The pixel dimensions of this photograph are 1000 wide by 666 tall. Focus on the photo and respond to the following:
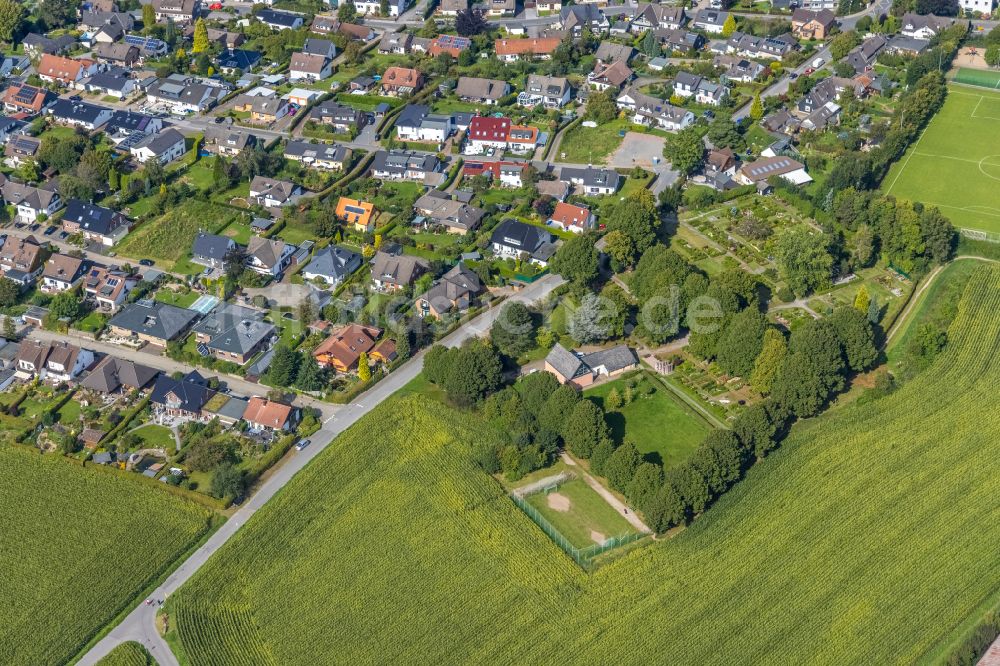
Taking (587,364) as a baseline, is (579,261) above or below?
above

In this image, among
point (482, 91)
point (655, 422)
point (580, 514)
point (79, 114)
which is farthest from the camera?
point (482, 91)

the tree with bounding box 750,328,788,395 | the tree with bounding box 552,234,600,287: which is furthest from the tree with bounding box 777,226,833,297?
the tree with bounding box 552,234,600,287

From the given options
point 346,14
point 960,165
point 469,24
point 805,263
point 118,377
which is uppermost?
point 469,24

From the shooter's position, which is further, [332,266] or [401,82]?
[401,82]

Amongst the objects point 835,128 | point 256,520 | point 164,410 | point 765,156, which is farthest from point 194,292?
point 835,128

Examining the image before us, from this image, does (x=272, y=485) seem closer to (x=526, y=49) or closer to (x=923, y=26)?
(x=526, y=49)

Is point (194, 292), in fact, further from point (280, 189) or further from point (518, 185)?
point (518, 185)

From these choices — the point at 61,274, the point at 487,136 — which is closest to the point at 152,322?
the point at 61,274

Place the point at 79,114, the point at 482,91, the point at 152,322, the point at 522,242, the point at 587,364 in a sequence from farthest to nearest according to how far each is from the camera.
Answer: the point at 482,91, the point at 79,114, the point at 522,242, the point at 152,322, the point at 587,364
